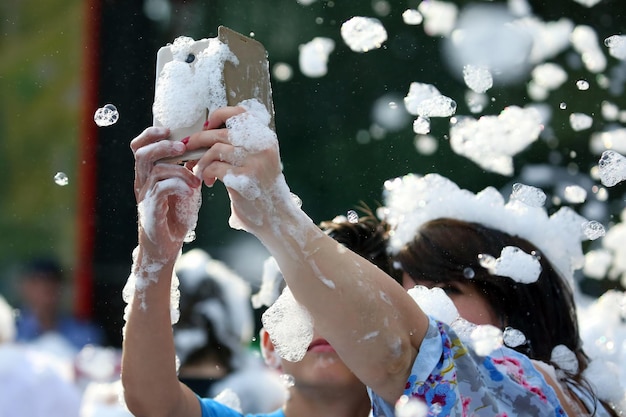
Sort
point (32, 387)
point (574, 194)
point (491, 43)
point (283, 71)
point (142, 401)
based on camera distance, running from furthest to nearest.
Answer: point (283, 71) < point (574, 194) < point (491, 43) < point (32, 387) < point (142, 401)

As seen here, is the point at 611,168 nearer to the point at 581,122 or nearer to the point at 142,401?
the point at 142,401

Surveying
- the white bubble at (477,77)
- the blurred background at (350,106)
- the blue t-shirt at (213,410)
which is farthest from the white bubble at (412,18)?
the blue t-shirt at (213,410)

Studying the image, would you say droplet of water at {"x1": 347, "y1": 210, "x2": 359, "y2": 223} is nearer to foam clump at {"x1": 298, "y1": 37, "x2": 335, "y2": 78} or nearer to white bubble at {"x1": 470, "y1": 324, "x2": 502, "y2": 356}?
white bubble at {"x1": 470, "y1": 324, "x2": 502, "y2": 356}

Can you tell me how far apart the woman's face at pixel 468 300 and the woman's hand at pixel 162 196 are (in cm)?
65

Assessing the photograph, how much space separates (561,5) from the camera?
4.37 metres

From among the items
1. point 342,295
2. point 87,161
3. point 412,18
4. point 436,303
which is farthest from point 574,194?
point 87,161

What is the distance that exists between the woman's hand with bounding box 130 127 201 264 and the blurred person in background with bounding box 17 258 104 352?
2.82 meters

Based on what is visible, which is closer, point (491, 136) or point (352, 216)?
point (352, 216)

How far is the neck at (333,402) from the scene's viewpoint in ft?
5.83

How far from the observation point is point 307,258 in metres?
1.14

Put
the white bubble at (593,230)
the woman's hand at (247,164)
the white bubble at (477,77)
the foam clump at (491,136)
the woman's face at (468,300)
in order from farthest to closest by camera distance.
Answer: the foam clump at (491,136) → the white bubble at (477,77) → the white bubble at (593,230) → the woman's face at (468,300) → the woman's hand at (247,164)

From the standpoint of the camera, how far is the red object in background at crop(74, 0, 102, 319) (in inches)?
215

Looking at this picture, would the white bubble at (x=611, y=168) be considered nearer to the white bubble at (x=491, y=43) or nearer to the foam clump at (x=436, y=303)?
the foam clump at (x=436, y=303)

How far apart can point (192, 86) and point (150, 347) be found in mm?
506
